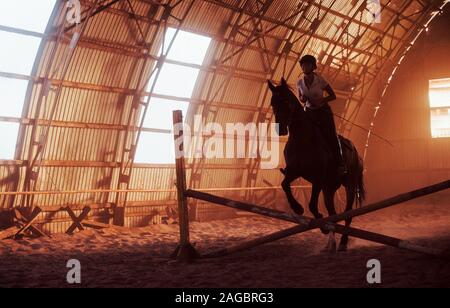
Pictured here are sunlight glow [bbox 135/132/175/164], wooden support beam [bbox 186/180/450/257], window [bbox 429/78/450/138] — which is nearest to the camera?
wooden support beam [bbox 186/180/450/257]

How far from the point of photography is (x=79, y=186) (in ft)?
52.5

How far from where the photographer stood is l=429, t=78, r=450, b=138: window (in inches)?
1016

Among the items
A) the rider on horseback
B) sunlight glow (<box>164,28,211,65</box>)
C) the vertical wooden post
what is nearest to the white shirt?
the rider on horseback

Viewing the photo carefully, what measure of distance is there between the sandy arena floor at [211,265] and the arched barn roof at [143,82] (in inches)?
130

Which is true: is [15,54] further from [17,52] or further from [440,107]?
[440,107]

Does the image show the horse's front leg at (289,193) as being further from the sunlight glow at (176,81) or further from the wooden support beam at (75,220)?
the sunlight glow at (176,81)

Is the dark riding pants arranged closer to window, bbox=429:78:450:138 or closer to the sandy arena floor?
the sandy arena floor

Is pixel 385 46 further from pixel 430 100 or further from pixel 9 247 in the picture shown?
pixel 9 247

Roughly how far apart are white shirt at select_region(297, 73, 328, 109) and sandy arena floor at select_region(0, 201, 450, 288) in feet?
9.48

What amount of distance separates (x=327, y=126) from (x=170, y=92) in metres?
9.50

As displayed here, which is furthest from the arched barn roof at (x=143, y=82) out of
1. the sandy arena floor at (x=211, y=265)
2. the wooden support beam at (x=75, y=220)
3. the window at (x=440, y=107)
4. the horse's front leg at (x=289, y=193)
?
the horse's front leg at (x=289, y=193)

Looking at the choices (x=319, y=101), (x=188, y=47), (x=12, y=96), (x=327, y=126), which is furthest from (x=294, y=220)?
(x=188, y=47)

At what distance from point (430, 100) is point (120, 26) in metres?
18.6

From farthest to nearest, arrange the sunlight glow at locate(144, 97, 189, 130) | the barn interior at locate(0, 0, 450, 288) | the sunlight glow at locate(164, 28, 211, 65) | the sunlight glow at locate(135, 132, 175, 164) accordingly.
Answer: the sunlight glow at locate(135, 132, 175, 164) → the sunlight glow at locate(144, 97, 189, 130) → the sunlight glow at locate(164, 28, 211, 65) → the barn interior at locate(0, 0, 450, 288)
